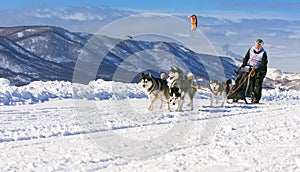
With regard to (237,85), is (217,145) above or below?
below

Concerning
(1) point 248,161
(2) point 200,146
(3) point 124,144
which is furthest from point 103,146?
(1) point 248,161

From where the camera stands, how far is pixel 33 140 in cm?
556

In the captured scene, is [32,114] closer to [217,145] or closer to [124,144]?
[124,144]

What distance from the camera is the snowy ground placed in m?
4.24

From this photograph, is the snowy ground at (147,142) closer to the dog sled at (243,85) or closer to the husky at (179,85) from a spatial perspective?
the husky at (179,85)

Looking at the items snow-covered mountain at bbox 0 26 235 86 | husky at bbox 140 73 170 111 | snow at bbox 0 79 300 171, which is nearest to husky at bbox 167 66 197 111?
husky at bbox 140 73 170 111

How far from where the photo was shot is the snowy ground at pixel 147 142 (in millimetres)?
4242

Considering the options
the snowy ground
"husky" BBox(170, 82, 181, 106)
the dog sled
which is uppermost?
the dog sled

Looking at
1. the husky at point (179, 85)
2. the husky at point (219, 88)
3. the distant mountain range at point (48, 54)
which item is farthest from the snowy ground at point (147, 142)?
the distant mountain range at point (48, 54)

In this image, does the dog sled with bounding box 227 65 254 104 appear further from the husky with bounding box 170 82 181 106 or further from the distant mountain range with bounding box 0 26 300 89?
the distant mountain range with bounding box 0 26 300 89

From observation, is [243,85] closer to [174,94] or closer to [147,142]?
[174,94]

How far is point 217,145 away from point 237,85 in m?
6.86

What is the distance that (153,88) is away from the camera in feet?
30.9

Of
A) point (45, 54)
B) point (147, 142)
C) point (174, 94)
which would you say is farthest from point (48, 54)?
point (147, 142)
